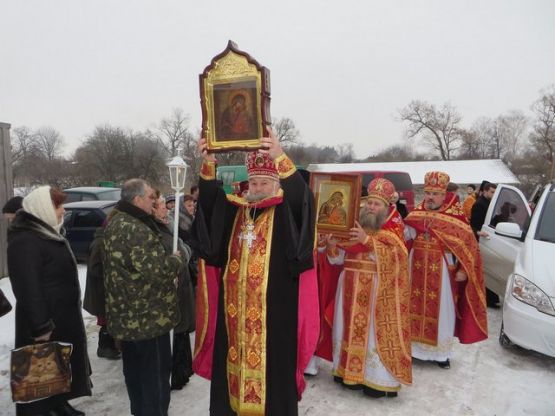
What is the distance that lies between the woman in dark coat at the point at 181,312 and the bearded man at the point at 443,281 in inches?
97.6

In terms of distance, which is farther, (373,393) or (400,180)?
(400,180)

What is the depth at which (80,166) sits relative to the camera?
3659cm

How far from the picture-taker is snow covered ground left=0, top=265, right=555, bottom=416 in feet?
12.7

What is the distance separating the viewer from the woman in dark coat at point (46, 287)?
315 centimetres

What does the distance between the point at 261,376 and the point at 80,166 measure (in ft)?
124

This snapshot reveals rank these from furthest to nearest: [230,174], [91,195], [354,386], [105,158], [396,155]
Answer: [396,155], [105,158], [230,174], [91,195], [354,386]

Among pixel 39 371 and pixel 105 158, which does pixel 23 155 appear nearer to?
pixel 105 158

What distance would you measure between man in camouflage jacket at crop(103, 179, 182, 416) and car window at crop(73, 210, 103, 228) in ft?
24.4

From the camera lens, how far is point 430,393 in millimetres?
4172

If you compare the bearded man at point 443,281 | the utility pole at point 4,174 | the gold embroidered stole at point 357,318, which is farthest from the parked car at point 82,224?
the bearded man at point 443,281

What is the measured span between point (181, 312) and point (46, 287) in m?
1.10

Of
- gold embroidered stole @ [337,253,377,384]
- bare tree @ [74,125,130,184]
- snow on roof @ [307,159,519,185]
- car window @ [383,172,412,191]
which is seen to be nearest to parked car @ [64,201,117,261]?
gold embroidered stole @ [337,253,377,384]

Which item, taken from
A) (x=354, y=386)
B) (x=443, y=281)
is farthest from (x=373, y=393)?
(x=443, y=281)

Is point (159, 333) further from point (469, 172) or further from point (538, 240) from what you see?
point (469, 172)
